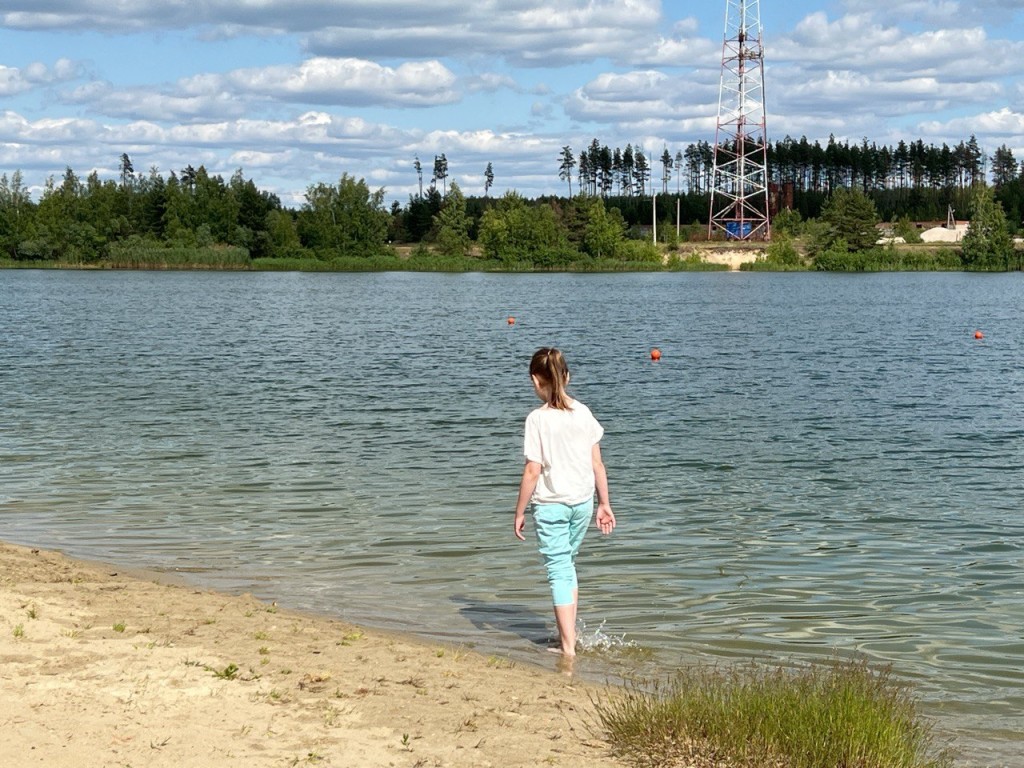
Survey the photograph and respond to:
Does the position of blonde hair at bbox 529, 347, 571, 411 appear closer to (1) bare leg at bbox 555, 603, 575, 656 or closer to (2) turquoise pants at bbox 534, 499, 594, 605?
(2) turquoise pants at bbox 534, 499, 594, 605

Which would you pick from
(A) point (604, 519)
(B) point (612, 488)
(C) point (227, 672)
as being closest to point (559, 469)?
(A) point (604, 519)

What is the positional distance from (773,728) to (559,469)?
315 centimetres

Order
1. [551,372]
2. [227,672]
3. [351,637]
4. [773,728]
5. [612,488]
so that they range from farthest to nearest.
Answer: [612,488] < [351,637] < [551,372] < [227,672] < [773,728]

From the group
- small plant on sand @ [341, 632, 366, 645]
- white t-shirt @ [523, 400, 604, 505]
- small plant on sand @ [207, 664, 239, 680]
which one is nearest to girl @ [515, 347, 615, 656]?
white t-shirt @ [523, 400, 604, 505]

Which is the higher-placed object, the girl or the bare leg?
the girl

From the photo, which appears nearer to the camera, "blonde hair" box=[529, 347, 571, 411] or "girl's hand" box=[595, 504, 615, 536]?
"blonde hair" box=[529, 347, 571, 411]

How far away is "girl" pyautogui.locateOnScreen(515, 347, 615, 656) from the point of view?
374 inches

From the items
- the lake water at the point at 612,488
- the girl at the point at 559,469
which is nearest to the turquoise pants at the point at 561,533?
the girl at the point at 559,469

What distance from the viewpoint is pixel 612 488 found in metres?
18.9

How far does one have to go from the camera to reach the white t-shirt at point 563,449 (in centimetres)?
959

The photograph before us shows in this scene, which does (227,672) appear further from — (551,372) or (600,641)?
(600,641)

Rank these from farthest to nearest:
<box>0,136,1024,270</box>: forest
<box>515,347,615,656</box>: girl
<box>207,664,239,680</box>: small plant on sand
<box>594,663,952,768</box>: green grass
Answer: <box>0,136,1024,270</box>: forest
<box>515,347,615,656</box>: girl
<box>207,664,239,680</box>: small plant on sand
<box>594,663,952,768</box>: green grass

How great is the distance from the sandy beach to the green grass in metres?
0.30

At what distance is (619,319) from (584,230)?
91761mm
